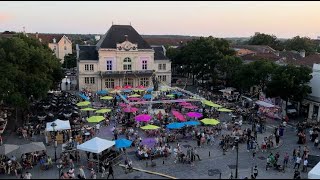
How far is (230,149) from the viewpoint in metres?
27.7

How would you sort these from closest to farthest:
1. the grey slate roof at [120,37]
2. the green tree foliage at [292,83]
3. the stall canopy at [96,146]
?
the stall canopy at [96,146]
the green tree foliage at [292,83]
the grey slate roof at [120,37]

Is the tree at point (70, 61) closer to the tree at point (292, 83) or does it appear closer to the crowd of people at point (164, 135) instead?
the crowd of people at point (164, 135)

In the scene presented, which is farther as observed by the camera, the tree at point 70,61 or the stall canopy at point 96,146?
the tree at point 70,61

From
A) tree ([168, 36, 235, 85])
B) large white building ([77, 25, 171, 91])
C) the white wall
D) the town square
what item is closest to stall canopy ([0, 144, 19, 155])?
the town square

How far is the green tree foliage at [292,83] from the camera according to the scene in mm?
37219

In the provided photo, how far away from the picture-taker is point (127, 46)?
58781 millimetres

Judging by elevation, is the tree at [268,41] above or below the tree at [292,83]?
above

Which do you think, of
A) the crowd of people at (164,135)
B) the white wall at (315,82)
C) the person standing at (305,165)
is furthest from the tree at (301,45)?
the person standing at (305,165)

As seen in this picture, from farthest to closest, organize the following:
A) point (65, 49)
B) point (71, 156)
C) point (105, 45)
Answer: point (65, 49) < point (105, 45) < point (71, 156)

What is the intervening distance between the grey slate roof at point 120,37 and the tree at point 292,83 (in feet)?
92.0

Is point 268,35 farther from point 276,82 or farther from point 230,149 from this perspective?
point 230,149

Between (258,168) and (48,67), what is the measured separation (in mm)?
26251

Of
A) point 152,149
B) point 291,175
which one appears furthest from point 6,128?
point 291,175

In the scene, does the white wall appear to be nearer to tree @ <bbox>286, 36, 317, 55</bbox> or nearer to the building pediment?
the building pediment
